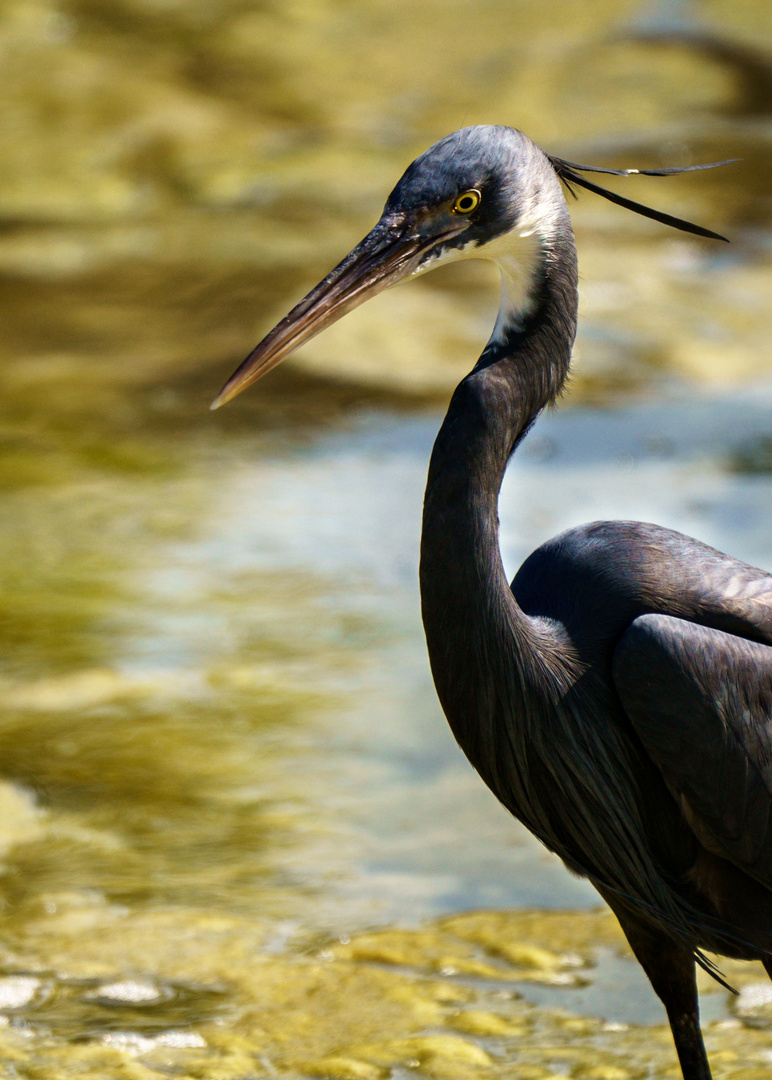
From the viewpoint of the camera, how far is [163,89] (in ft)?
39.1

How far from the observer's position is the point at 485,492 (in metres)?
2.67

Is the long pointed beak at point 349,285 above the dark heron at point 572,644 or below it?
above

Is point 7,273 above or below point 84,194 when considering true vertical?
below

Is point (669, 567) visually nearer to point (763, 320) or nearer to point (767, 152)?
point (763, 320)

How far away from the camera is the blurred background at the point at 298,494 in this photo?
11.8 ft

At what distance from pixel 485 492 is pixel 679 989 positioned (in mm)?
1135

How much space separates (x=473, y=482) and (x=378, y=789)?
2242 millimetres

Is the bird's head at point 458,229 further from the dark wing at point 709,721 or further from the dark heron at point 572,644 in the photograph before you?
the dark wing at point 709,721

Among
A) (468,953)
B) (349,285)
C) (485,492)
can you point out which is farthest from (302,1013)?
(349,285)

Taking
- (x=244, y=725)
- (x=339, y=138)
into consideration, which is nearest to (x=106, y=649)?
(x=244, y=725)

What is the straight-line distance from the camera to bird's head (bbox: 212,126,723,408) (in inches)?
103

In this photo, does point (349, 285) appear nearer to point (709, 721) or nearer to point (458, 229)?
point (458, 229)

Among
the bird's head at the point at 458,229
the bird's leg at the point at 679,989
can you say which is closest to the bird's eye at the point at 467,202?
the bird's head at the point at 458,229

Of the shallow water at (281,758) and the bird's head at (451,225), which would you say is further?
the shallow water at (281,758)
